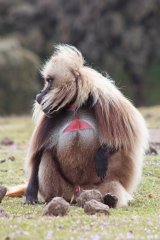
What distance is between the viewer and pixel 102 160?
762cm

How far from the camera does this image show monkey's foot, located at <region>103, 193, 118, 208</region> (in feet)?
24.3

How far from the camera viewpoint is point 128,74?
43500 mm

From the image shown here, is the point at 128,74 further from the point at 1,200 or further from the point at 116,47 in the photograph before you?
the point at 1,200

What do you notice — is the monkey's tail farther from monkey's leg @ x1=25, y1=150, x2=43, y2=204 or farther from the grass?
monkey's leg @ x1=25, y1=150, x2=43, y2=204

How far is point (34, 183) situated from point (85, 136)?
0.87 metres

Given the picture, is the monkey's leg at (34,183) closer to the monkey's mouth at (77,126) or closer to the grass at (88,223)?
the grass at (88,223)

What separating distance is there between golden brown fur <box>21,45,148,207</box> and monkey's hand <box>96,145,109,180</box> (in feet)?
0.27

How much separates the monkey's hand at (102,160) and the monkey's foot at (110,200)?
300 millimetres

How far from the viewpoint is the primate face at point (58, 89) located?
7730 millimetres

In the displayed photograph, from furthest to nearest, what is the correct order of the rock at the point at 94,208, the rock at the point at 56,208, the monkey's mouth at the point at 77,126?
the monkey's mouth at the point at 77,126, the rock at the point at 94,208, the rock at the point at 56,208

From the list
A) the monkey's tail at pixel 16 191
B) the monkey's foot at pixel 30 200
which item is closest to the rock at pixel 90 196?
the monkey's foot at pixel 30 200

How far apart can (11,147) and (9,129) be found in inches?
207

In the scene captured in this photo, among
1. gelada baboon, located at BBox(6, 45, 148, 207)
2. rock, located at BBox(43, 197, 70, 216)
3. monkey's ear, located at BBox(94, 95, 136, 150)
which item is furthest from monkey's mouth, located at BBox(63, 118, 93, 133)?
rock, located at BBox(43, 197, 70, 216)

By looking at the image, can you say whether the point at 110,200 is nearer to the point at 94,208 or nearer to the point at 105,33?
the point at 94,208
